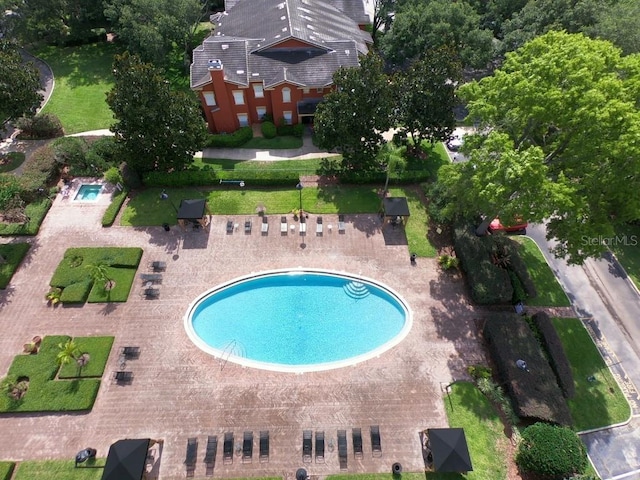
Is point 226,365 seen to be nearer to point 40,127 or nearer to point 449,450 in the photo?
point 449,450

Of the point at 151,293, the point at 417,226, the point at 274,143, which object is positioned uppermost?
the point at 274,143

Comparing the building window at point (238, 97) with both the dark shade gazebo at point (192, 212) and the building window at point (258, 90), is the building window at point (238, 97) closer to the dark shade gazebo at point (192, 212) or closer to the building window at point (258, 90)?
the building window at point (258, 90)

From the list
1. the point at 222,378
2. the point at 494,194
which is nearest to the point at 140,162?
the point at 222,378

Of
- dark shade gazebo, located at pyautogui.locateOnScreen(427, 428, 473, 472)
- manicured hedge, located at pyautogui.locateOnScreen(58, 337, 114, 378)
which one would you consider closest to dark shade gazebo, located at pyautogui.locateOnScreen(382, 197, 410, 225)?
dark shade gazebo, located at pyautogui.locateOnScreen(427, 428, 473, 472)

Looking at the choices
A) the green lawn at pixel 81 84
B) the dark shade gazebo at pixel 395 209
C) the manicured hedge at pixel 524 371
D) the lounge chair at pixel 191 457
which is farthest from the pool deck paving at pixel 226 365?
the green lawn at pixel 81 84

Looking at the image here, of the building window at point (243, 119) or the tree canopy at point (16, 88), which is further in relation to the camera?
the building window at point (243, 119)

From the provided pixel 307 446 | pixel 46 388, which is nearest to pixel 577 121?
pixel 307 446

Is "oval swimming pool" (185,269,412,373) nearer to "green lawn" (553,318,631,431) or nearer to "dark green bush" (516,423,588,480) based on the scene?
"dark green bush" (516,423,588,480)
